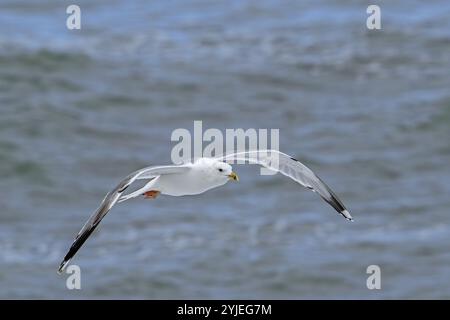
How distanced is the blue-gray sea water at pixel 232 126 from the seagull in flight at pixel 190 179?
678 inches

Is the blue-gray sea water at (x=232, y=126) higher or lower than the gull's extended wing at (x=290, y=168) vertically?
higher

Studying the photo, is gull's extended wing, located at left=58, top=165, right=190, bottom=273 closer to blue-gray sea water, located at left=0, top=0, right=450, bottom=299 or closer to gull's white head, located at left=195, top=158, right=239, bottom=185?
gull's white head, located at left=195, top=158, right=239, bottom=185

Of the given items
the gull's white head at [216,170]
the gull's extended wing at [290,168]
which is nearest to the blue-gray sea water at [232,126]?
the gull's extended wing at [290,168]

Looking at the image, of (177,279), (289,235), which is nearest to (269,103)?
(289,235)

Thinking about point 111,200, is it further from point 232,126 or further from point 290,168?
point 232,126

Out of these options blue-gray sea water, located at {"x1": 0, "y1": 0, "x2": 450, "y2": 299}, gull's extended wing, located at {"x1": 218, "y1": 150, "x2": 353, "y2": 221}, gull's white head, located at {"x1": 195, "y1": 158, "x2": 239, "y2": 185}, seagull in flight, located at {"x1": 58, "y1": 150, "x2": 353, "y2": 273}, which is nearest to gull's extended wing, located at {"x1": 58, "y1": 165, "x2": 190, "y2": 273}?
seagull in flight, located at {"x1": 58, "y1": 150, "x2": 353, "y2": 273}

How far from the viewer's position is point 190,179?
325 inches

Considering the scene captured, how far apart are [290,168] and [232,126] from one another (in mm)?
27240

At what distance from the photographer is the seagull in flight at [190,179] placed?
25.8 ft

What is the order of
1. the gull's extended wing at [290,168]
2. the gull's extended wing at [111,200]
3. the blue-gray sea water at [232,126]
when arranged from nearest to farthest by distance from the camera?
the gull's extended wing at [111,200]
the gull's extended wing at [290,168]
the blue-gray sea water at [232,126]

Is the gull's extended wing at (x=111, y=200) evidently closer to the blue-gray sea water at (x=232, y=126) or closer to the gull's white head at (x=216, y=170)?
the gull's white head at (x=216, y=170)

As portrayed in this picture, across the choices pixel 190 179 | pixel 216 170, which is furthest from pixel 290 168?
pixel 190 179

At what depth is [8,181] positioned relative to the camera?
113 ft

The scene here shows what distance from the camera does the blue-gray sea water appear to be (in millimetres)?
29125
